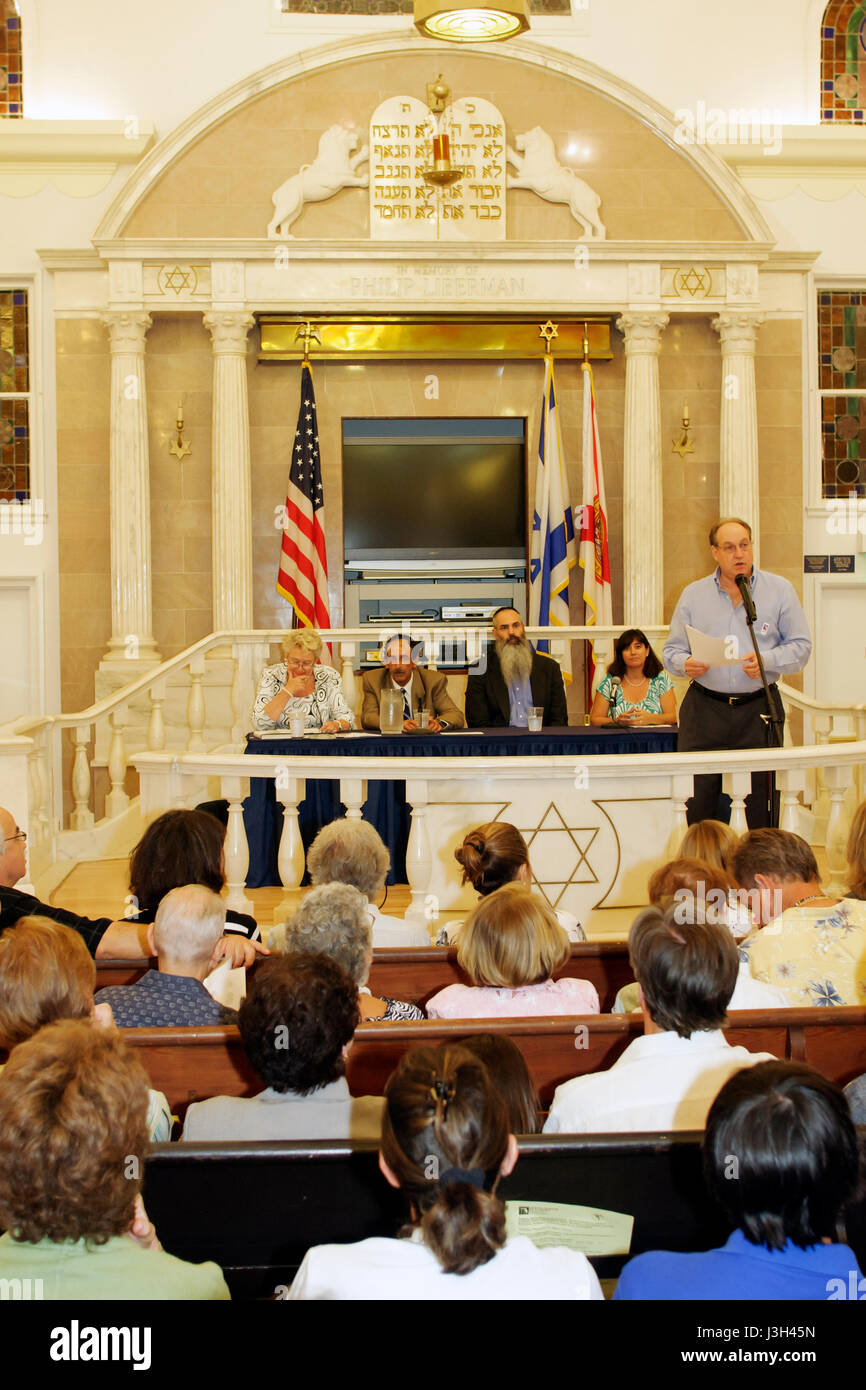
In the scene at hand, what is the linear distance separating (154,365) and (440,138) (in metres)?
2.65

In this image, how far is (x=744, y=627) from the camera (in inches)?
212

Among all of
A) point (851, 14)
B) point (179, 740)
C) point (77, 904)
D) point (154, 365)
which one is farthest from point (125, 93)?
point (77, 904)

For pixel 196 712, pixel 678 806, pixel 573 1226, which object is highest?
pixel 196 712

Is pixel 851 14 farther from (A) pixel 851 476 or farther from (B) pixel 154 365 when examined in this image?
(B) pixel 154 365

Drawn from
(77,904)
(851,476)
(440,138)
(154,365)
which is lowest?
(77,904)

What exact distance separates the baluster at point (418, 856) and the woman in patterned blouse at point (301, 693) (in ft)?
6.44

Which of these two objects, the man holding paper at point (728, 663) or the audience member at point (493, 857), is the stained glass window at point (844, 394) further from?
the audience member at point (493, 857)

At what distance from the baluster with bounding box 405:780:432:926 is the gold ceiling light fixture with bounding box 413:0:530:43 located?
3.17 meters

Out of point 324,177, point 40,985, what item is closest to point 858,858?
point 40,985

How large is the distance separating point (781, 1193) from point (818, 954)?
154cm

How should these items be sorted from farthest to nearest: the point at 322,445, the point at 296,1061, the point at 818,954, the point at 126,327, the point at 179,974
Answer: the point at 322,445 < the point at 126,327 < the point at 818,954 < the point at 179,974 < the point at 296,1061

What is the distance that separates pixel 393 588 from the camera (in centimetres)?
1020

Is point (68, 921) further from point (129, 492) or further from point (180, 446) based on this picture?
point (180, 446)

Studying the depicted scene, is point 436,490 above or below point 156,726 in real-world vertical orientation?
above
